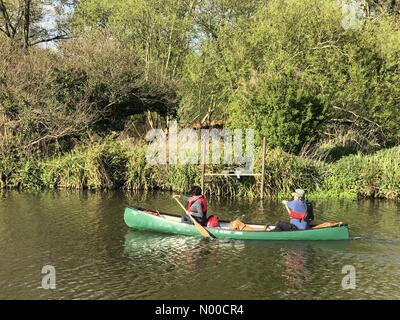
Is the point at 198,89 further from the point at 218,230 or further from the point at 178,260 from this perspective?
the point at 178,260

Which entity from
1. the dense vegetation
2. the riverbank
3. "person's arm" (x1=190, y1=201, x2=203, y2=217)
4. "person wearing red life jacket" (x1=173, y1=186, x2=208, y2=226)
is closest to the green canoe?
"person wearing red life jacket" (x1=173, y1=186, x2=208, y2=226)

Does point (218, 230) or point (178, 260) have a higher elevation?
point (218, 230)

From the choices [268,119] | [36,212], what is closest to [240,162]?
[268,119]

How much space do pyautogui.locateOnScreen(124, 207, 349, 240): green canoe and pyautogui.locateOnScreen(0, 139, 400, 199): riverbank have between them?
6995 mm

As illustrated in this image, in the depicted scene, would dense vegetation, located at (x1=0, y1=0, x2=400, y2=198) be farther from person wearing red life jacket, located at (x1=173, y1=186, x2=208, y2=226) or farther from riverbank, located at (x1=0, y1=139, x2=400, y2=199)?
person wearing red life jacket, located at (x1=173, y1=186, x2=208, y2=226)

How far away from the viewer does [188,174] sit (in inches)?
982

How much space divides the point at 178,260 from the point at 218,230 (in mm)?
2424

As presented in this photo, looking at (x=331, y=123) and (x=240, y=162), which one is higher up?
(x=331, y=123)

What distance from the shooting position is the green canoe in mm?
16172

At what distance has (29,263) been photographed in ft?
45.0

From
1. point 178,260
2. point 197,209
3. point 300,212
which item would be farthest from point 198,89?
point 178,260

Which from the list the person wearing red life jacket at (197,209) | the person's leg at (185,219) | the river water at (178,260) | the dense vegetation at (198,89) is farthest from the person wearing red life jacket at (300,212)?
the dense vegetation at (198,89)
